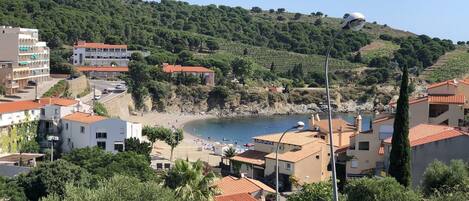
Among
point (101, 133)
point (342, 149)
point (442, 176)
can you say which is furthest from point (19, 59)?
point (442, 176)

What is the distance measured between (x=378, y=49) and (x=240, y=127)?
7387 cm

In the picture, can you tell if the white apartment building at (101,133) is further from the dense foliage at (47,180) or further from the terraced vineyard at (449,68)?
the terraced vineyard at (449,68)

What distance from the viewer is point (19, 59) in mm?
71938

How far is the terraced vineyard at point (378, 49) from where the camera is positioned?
496ft

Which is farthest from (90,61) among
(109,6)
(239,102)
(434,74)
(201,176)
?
(201,176)

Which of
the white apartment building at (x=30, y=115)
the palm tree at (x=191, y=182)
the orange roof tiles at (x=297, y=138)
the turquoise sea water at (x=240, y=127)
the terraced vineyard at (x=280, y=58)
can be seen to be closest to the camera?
the palm tree at (x=191, y=182)

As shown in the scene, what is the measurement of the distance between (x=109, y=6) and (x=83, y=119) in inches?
4321

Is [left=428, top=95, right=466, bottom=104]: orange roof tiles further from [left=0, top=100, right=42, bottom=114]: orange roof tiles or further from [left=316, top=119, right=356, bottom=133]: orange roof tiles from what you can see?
[left=0, top=100, right=42, bottom=114]: orange roof tiles

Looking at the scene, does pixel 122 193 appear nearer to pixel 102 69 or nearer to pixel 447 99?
pixel 447 99

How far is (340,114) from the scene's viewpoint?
371ft

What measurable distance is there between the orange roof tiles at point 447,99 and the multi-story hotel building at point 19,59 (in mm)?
40577

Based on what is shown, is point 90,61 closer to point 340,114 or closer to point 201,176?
point 340,114

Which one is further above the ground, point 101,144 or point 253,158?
point 101,144

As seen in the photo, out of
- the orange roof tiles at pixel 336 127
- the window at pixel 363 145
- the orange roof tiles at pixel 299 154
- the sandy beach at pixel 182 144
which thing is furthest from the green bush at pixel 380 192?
the sandy beach at pixel 182 144
